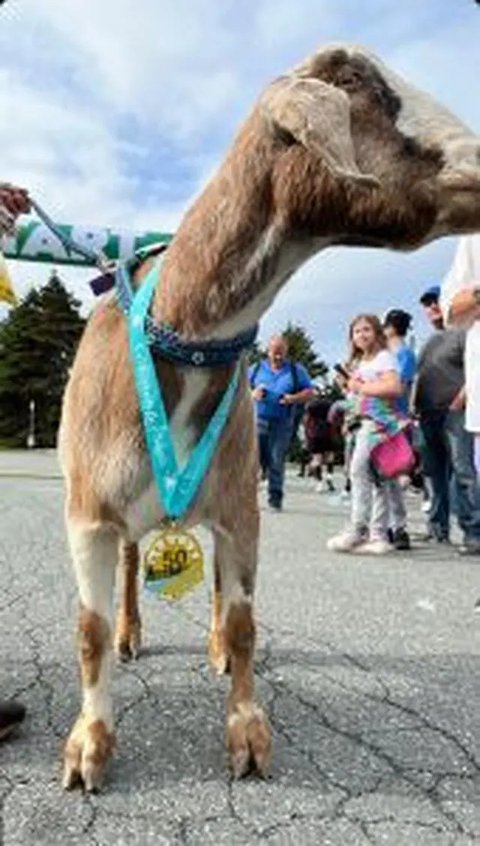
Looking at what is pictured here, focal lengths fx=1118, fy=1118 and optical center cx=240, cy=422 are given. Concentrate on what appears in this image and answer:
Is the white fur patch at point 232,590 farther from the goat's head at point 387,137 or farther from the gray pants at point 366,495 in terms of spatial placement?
the gray pants at point 366,495

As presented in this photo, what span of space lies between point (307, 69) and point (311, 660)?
246cm

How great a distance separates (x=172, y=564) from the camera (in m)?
3.58

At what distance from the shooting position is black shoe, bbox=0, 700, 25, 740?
3.36 meters

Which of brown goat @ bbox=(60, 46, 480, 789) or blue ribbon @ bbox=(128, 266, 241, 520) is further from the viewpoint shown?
blue ribbon @ bbox=(128, 266, 241, 520)

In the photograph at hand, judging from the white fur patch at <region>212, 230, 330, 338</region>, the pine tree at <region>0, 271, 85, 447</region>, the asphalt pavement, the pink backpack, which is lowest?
the asphalt pavement

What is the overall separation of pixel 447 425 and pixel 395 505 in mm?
709

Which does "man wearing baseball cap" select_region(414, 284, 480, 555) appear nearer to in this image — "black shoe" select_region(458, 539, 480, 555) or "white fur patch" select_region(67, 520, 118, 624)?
"black shoe" select_region(458, 539, 480, 555)

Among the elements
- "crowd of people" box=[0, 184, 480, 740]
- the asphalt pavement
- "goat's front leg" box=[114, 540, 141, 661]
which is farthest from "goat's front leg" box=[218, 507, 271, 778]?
"crowd of people" box=[0, 184, 480, 740]

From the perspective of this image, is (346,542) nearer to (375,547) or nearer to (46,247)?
(375,547)

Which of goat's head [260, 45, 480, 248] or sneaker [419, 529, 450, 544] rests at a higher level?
goat's head [260, 45, 480, 248]

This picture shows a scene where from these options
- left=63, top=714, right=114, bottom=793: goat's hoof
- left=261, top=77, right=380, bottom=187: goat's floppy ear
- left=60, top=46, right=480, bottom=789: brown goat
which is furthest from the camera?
left=63, top=714, right=114, bottom=793: goat's hoof

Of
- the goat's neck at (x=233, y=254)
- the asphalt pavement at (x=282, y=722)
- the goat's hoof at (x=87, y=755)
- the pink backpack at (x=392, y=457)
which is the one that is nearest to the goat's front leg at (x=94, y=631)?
→ the goat's hoof at (x=87, y=755)

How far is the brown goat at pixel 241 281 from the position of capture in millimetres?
2770

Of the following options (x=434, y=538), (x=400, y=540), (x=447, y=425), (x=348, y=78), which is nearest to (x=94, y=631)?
(x=348, y=78)
